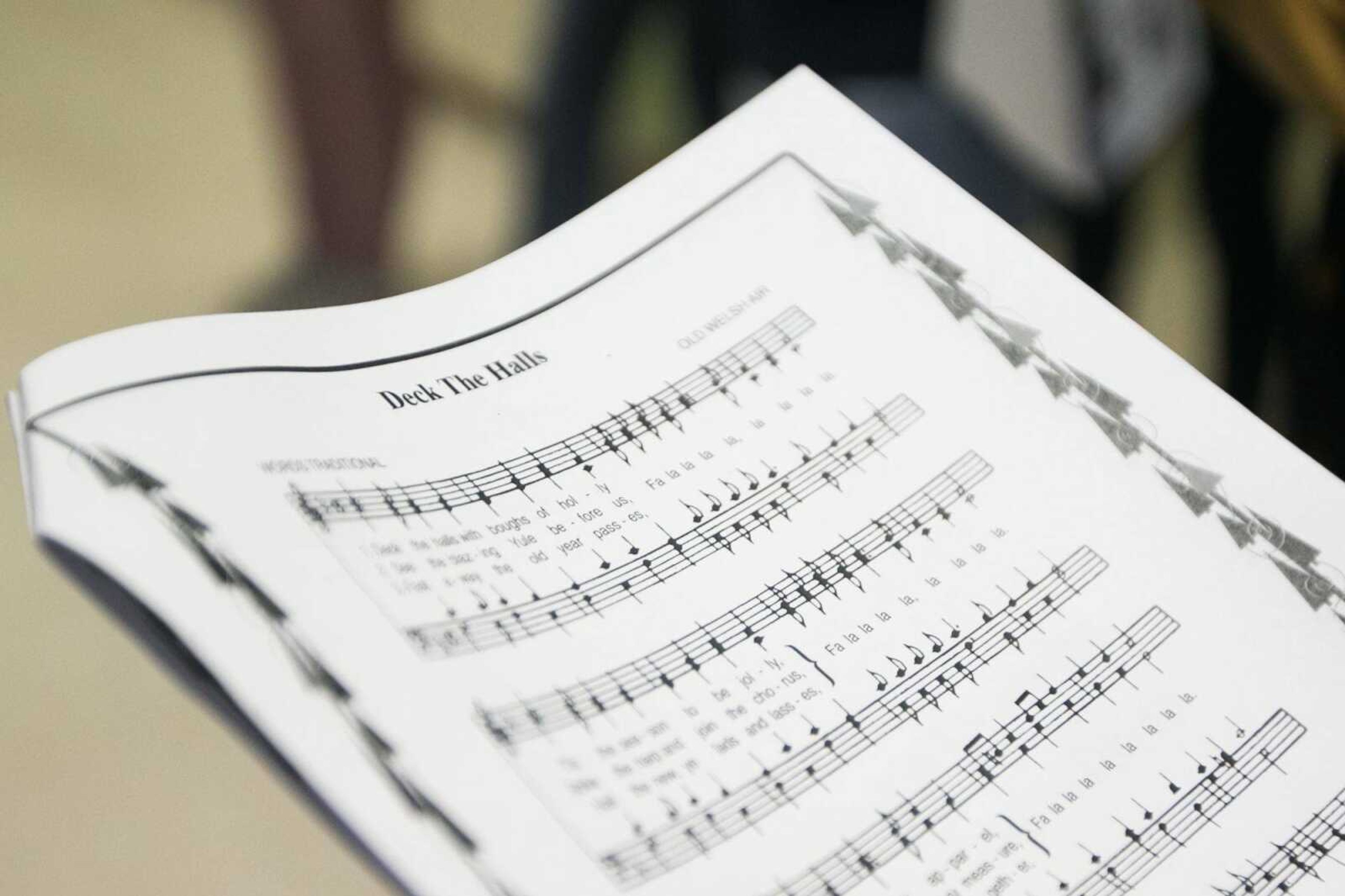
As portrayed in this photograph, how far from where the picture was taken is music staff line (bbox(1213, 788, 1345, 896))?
32 cm

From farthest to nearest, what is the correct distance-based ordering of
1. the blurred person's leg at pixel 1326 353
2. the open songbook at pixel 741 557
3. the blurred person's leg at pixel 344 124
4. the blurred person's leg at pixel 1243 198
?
the blurred person's leg at pixel 344 124, the blurred person's leg at pixel 1243 198, the blurred person's leg at pixel 1326 353, the open songbook at pixel 741 557

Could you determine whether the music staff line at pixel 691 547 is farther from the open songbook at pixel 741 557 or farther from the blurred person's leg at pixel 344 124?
the blurred person's leg at pixel 344 124

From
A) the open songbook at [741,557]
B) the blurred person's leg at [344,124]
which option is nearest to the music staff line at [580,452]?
the open songbook at [741,557]

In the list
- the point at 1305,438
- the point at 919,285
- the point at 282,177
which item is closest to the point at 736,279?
the point at 919,285

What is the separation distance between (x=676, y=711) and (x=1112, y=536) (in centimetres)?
13

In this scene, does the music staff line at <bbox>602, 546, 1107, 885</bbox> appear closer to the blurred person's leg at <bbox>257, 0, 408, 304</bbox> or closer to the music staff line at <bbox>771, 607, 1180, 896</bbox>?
the music staff line at <bbox>771, 607, 1180, 896</bbox>

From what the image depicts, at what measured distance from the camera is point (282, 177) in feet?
3.42

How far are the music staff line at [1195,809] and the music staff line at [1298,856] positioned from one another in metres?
0.01

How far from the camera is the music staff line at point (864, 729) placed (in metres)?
0.29

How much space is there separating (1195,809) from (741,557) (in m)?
0.12

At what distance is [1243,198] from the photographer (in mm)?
705

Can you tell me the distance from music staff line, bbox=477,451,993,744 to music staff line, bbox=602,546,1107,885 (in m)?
0.03

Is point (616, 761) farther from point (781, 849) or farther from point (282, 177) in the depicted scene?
point (282, 177)

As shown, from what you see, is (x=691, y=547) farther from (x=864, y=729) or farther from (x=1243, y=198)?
(x=1243, y=198)
